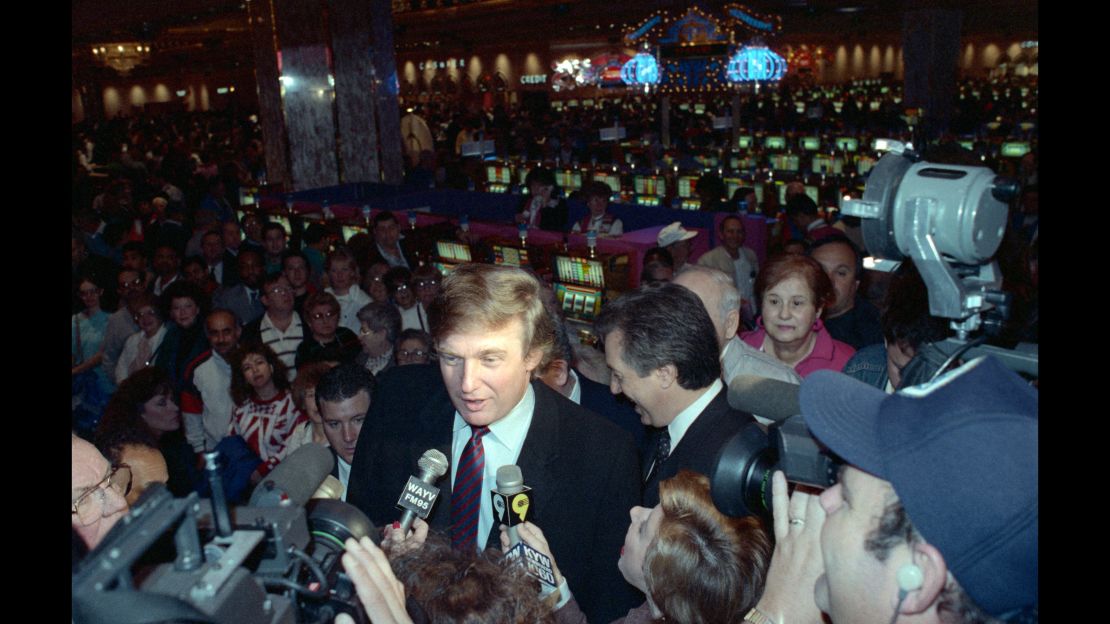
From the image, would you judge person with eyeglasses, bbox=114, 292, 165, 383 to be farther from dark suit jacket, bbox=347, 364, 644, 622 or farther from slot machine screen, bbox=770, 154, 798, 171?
slot machine screen, bbox=770, 154, 798, 171

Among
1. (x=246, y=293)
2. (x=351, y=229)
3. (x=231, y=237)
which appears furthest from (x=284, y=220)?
(x=246, y=293)

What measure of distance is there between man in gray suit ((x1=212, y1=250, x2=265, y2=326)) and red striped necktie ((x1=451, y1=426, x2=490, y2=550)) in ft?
12.3

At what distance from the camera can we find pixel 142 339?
523cm

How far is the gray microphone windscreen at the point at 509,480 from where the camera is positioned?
2152mm

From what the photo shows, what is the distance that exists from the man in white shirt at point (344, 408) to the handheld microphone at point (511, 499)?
3.58 feet

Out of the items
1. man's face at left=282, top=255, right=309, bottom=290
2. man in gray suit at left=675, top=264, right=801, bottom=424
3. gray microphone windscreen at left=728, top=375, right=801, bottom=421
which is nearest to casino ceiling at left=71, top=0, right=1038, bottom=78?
man's face at left=282, top=255, right=309, bottom=290

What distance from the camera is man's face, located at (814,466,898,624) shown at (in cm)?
131

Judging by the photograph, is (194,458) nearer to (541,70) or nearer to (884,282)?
(884,282)

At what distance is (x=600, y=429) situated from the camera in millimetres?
2576

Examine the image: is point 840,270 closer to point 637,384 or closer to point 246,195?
point 637,384

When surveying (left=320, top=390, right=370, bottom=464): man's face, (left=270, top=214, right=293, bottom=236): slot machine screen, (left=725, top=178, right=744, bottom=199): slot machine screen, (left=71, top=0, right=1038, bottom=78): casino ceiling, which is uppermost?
(left=71, top=0, right=1038, bottom=78): casino ceiling

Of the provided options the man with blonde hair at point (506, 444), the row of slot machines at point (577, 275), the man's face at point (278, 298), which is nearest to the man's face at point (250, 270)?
the row of slot machines at point (577, 275)

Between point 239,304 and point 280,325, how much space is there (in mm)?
1111

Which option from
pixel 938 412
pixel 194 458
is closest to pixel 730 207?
pixel 194 458
